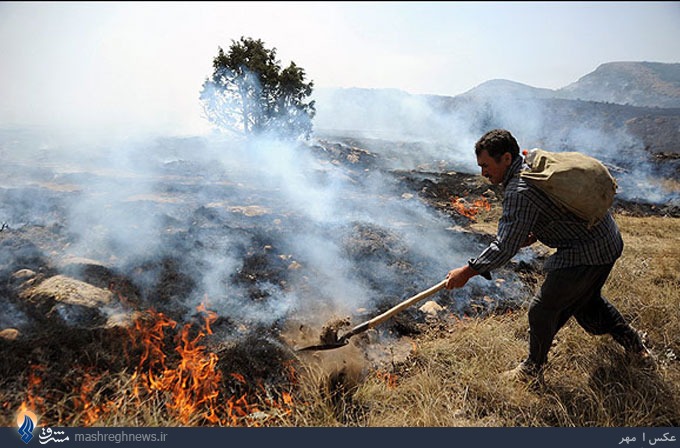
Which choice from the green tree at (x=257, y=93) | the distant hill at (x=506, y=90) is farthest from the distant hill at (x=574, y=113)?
the green tree at (x=257, y=93)

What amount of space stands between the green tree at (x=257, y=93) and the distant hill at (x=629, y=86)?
11976 millimetres

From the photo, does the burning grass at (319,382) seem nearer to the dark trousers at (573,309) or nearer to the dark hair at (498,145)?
the dark trousers at (573,309)

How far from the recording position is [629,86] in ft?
69.9

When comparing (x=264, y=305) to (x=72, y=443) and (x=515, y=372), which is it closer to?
(x=72, y=443)

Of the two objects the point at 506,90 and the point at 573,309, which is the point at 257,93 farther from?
the point at 506,90

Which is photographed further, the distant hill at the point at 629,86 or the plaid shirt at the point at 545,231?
the distant hill at the point at 629,86

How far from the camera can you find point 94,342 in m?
2.46

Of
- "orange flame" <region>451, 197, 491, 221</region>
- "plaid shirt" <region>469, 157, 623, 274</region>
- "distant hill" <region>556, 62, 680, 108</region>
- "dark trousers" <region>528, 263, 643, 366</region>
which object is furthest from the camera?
"distant hill" <region>556, 62, 680, 108</region>

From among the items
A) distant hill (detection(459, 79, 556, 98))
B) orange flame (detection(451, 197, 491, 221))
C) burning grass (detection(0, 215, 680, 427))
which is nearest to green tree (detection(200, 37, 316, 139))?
orange flame (detection(451, 197, 491, 221))

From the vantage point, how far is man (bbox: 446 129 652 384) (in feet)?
6.90

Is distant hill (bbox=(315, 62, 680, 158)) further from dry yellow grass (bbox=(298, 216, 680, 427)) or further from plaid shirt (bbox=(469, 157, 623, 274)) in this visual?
Answer: plaid shirt (bbox=(469, 157, 623, 274))

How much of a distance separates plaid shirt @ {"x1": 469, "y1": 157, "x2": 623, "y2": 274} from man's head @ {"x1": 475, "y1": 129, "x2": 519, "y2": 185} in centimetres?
5

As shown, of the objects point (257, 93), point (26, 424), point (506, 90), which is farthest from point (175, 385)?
point (506, 90)

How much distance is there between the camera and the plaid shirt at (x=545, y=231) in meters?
2.09
